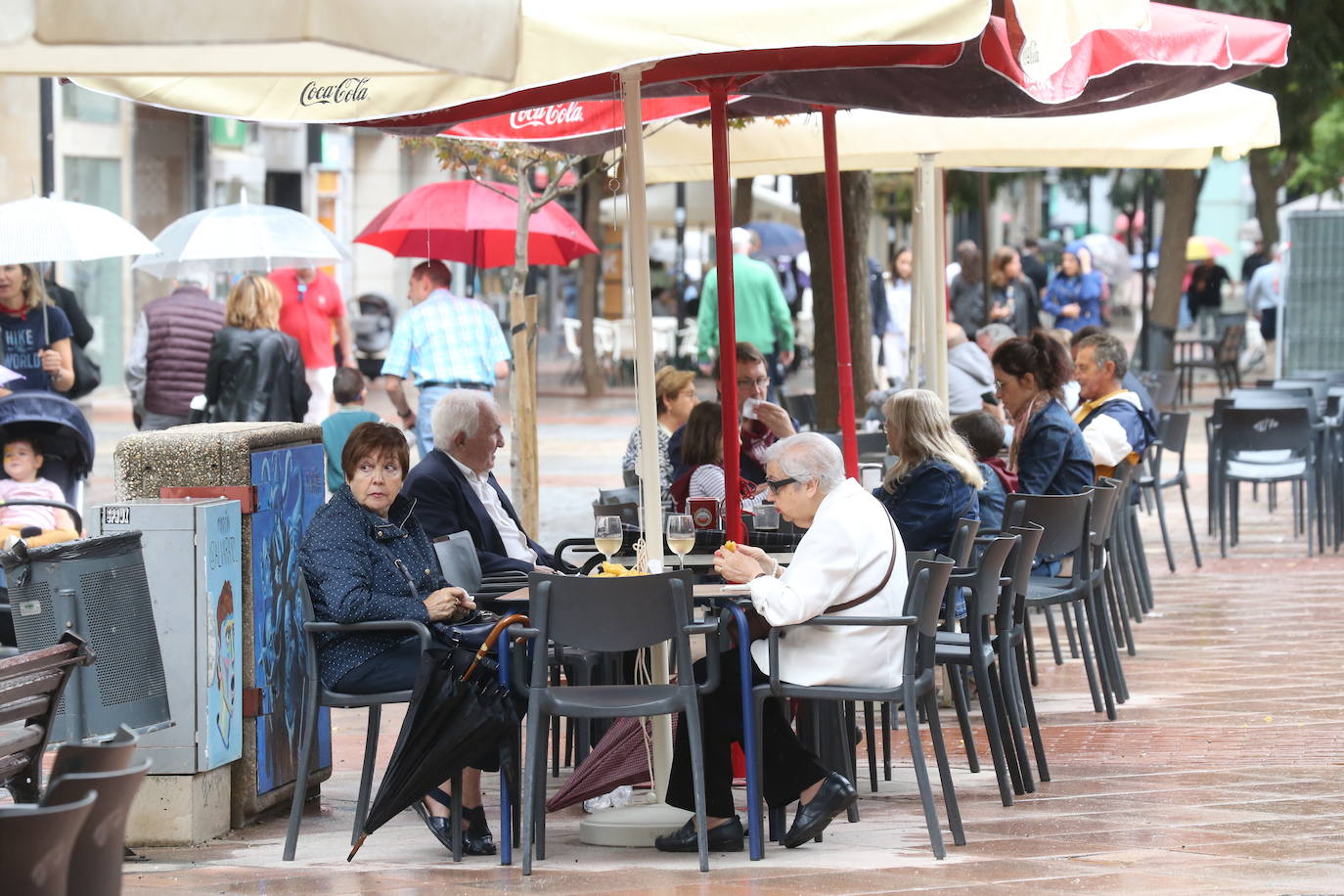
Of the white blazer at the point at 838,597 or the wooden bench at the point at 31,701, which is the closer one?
the wooden bench at the point at 31,701

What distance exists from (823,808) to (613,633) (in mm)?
835

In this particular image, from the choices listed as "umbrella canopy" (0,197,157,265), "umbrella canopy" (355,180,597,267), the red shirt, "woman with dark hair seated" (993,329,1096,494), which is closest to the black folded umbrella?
"woman with dark hair seated" (993,329,1096,494)

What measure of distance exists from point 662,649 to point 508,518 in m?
1.42

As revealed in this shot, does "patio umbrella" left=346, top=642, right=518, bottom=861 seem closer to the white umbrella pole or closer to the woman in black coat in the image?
the white umbrella pole

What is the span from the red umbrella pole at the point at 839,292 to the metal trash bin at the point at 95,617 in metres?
2.95

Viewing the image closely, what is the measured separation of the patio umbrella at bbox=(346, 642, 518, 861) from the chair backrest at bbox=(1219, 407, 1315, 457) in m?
8.02

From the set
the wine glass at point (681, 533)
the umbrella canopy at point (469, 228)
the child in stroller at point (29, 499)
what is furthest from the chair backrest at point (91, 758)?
the umbrella canopy at point (469, 228)

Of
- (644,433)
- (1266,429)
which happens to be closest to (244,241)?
(1266,429)

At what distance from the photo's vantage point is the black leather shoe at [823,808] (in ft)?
18.9

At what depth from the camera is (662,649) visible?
20.3 ft

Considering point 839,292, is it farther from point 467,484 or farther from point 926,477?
point 467,484

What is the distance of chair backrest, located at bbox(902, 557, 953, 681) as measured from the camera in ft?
18.5

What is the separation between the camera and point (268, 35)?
3.75 meters

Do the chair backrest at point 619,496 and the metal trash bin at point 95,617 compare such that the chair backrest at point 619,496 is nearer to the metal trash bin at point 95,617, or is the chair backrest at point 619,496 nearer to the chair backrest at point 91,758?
the metal trash bin at point 95,617
